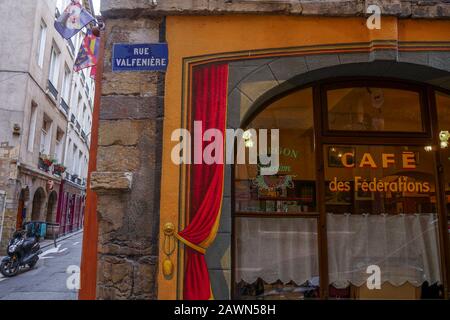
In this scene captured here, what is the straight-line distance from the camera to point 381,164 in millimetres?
4707

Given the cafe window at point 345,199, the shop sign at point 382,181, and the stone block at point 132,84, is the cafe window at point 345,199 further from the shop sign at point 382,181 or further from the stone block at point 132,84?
the stone block at point 132,84

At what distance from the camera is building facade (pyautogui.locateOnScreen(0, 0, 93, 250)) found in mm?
13539

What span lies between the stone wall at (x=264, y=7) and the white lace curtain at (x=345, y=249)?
2.33 m

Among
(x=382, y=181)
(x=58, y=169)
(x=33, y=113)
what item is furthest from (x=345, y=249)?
(x=58, y=169)

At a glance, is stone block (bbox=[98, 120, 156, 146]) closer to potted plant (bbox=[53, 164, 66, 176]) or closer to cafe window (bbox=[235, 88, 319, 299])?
cafe window (bbox=[235, 88, 319, 299])

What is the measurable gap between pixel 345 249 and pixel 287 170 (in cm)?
110

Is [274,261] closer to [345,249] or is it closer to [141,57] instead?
[345,249]

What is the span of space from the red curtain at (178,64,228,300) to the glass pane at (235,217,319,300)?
0.46m

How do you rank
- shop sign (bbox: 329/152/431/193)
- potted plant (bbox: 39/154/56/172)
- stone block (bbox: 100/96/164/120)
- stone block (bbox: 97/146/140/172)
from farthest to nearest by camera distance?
potted plant (bbox: 39/154/56/172) < shop sign (bbox: 329/152/431/193) < stone block (bbox: 100/96/164/120) < stone block (bbox: 97/146/140/172)

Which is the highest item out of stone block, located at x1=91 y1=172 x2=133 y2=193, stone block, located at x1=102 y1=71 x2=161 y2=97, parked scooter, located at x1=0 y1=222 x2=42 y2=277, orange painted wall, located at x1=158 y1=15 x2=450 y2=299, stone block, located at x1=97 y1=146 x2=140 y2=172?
orange painted wall, located at x1=158 y1=15 x2=450 y2=299

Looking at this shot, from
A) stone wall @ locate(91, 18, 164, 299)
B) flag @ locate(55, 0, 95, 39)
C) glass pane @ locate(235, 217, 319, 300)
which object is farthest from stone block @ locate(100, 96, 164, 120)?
flag @ locate(55, 0, 95, 39)

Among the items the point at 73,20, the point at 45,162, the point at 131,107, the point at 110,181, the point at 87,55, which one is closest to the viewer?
the point at 110,181

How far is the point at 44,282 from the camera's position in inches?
342

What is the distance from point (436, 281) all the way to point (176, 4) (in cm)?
429
